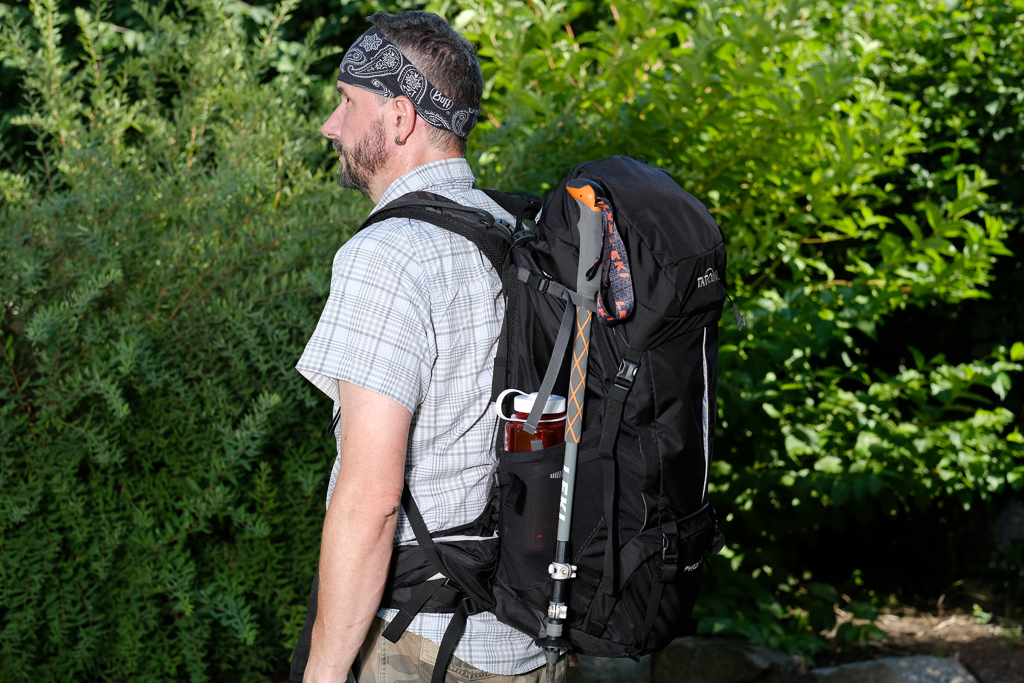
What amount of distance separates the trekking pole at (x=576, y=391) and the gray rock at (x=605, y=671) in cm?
221

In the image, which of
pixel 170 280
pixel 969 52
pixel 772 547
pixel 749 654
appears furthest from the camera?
pixel 969 52

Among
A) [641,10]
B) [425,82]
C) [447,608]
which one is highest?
[641,10]

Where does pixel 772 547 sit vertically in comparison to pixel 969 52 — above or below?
below

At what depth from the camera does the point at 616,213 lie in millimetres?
1459

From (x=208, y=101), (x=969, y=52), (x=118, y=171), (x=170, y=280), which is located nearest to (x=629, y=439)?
(x=170, y=280)

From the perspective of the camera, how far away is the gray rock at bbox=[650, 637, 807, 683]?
3.75 meters

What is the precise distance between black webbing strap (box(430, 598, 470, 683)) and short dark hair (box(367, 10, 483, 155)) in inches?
34.3

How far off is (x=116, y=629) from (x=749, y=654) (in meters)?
2.61

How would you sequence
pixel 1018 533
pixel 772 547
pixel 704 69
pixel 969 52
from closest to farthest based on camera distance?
1. pixel 704 69
2. pixel 772 547
3. pixel 969 52
4. pixel 1018 533

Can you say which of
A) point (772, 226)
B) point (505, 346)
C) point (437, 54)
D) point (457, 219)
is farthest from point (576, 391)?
Answer: point (772, 226)

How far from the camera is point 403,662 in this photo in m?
1.55

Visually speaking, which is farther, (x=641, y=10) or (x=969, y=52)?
(x=969, y=52)

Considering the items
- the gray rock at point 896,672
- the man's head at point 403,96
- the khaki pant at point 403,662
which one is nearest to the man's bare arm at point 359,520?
the khaki pant at point 403,662

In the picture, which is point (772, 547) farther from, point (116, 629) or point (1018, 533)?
point (116, 629)
